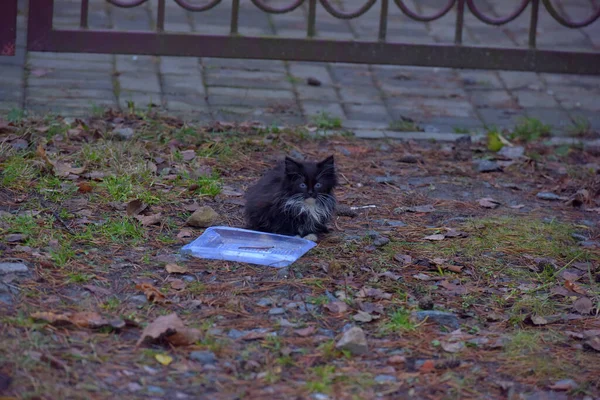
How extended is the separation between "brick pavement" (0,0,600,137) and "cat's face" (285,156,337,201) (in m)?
2.10

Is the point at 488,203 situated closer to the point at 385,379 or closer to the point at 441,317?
the point at 441,317

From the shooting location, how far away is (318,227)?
4.70 metres

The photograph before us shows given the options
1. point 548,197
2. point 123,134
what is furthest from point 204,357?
point 548,197

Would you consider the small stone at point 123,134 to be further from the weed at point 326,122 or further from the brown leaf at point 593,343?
the brown leaf at point 593,343

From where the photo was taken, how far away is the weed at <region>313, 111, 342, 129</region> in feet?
22.0

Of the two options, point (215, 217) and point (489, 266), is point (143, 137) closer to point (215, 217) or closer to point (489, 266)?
point (215, 217)

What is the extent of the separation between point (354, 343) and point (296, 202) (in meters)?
1.26

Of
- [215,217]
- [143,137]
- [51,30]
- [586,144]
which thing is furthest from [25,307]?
[586,144]

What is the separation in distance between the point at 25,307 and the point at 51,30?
341 centimetres

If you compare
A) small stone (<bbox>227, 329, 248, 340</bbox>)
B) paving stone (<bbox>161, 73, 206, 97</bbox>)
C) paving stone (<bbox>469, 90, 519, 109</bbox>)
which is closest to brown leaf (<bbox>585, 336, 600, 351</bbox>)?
small stone (<bbox>227, 329, 248, 340</bbox>)

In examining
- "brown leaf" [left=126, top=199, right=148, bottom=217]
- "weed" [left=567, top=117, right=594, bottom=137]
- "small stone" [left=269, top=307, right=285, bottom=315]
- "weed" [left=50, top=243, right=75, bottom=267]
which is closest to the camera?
"small stone" [left=269, top=307, right=285, bottom=315]

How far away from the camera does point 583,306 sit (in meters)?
4.05

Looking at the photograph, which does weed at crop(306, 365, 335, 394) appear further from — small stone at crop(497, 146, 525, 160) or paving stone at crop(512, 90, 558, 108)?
paving stone at crop(512, 90, 558, 108)

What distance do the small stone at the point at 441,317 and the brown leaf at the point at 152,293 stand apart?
1088mm
